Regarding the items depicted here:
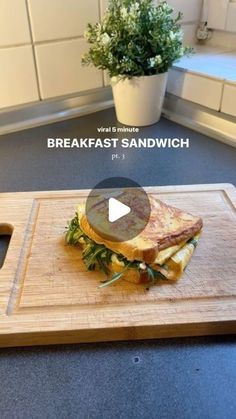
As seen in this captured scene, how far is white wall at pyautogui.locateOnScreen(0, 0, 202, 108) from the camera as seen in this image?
0.90 m

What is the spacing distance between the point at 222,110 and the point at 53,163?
1.45ft

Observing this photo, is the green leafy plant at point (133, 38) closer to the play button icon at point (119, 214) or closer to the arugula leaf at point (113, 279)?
the play button icon at point (119, 214)

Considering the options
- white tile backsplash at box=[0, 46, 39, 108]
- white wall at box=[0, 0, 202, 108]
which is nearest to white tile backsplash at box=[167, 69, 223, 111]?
white wall at box=[0, 0, 202, 108]

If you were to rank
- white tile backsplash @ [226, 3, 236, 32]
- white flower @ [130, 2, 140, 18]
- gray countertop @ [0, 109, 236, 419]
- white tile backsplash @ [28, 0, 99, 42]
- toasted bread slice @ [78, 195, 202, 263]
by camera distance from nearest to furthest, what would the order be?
gray countertop @ [0, 109, 236, 419] < toasted bread slice @ [78, 195, 202, 263] < white flower @ [130, 2, 140, 18] < white tile backsplash @ [28, 0, 99, 42] < white tile backsplash @ [226, 3, 236, 32]

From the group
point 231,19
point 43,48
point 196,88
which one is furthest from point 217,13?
point 43,48

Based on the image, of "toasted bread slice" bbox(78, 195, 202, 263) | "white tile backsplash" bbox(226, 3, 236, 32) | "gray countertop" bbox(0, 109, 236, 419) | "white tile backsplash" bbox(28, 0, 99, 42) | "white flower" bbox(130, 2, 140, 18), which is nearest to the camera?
"gray countertop" bbox(0, 109, 236, 419)

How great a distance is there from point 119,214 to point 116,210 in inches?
0.5

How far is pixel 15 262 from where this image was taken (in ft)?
1.79

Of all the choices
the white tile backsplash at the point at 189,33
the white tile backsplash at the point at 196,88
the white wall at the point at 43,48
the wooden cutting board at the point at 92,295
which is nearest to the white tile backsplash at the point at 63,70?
the white wall at the point at 43,48

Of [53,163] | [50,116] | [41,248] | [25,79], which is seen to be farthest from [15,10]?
[41,248]

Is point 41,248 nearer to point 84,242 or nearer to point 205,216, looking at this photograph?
point 84,242

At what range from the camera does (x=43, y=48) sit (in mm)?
952

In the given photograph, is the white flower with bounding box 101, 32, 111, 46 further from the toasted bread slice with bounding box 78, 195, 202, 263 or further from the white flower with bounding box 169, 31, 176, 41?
the toasted bread slice with bounding box 78, 195, 202, 263

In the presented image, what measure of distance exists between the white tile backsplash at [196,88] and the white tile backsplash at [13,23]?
1.34ft
